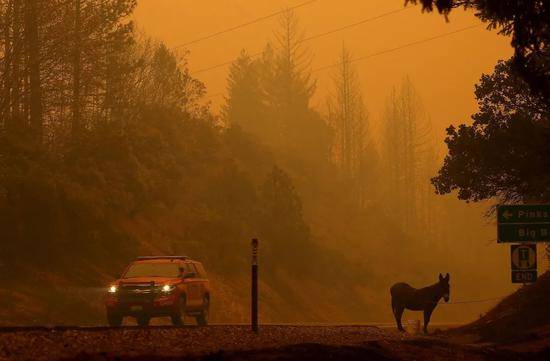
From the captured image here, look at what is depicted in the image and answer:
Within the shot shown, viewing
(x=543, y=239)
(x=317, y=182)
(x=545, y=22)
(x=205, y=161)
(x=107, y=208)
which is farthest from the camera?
(x=317, y=182)

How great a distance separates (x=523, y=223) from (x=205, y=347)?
9.59 m

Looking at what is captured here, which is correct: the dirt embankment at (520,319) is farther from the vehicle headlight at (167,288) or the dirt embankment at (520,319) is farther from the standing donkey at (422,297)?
the vehicle headlight at (167,288)

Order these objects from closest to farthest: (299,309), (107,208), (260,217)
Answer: (107,208)
(299,309)
(260,217)

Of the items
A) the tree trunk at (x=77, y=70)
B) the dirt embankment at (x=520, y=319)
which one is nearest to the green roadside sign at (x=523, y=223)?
the dirt embankment at (x=520, y=319)

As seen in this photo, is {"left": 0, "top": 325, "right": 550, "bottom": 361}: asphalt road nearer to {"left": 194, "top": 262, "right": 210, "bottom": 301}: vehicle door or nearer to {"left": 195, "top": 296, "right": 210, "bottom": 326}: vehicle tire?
{"left": 194, "top": 262, "right": 210, "bottom": 301}: vehicle door

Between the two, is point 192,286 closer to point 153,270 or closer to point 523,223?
point 153,270

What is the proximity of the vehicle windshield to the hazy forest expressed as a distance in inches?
374

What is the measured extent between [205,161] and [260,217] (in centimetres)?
822

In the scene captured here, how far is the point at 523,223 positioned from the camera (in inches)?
816

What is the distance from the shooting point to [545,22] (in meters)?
15.0

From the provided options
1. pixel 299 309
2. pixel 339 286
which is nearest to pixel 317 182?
pixel 339 286

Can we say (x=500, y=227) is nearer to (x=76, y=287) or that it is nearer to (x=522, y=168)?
(x=522, y=168)

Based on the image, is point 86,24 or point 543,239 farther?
point 86,24

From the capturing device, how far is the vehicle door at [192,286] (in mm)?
24078
